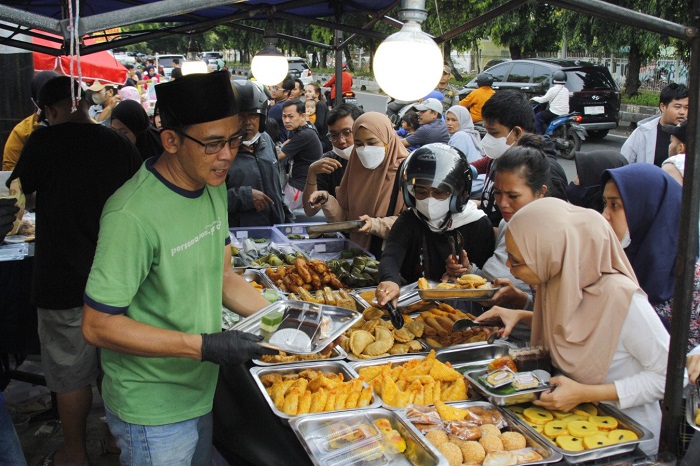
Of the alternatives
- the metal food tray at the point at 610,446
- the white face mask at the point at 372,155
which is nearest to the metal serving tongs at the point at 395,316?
the metal food tray at the point at 610,446

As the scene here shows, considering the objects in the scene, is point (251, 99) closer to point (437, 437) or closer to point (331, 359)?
point (331, 359)

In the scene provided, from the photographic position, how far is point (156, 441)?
2.15m

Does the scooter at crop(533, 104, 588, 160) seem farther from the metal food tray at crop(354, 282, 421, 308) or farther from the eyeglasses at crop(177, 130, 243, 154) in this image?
the eyeglasses at crop(177, 130, 243, 154)

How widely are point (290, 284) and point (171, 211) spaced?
1.71 metres

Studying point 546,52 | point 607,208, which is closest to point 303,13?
point 607,208

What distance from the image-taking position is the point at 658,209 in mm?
2617

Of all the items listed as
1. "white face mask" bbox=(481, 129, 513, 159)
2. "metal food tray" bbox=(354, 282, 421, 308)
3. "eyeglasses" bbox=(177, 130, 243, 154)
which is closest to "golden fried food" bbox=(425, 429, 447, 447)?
"metal food tray" bbox=(354, 282, 421, 308)

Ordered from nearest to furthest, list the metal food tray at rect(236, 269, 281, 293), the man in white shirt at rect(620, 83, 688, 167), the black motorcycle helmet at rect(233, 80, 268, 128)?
the metal food tray at rect(236, 269, 281, 293)
the black motorcycle helmet at rect(233, 80, 268, 128)
the man in white shirt at rect(620, 83, 688, 167)

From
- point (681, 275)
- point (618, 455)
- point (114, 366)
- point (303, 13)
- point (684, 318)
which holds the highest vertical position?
point (303, 13)

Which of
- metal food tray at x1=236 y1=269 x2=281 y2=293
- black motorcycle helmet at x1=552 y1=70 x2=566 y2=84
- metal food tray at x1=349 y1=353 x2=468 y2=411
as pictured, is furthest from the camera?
black motorcycle helmet at x1=552 y1=70 x2=566 y2=84

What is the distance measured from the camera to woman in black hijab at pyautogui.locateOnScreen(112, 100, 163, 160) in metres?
5.31

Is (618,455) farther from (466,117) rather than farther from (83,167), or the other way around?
(466,117)

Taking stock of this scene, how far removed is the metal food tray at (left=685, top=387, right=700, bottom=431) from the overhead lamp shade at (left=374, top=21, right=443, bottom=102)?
158cm

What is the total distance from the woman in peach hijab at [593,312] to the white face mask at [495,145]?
208 centimetres
